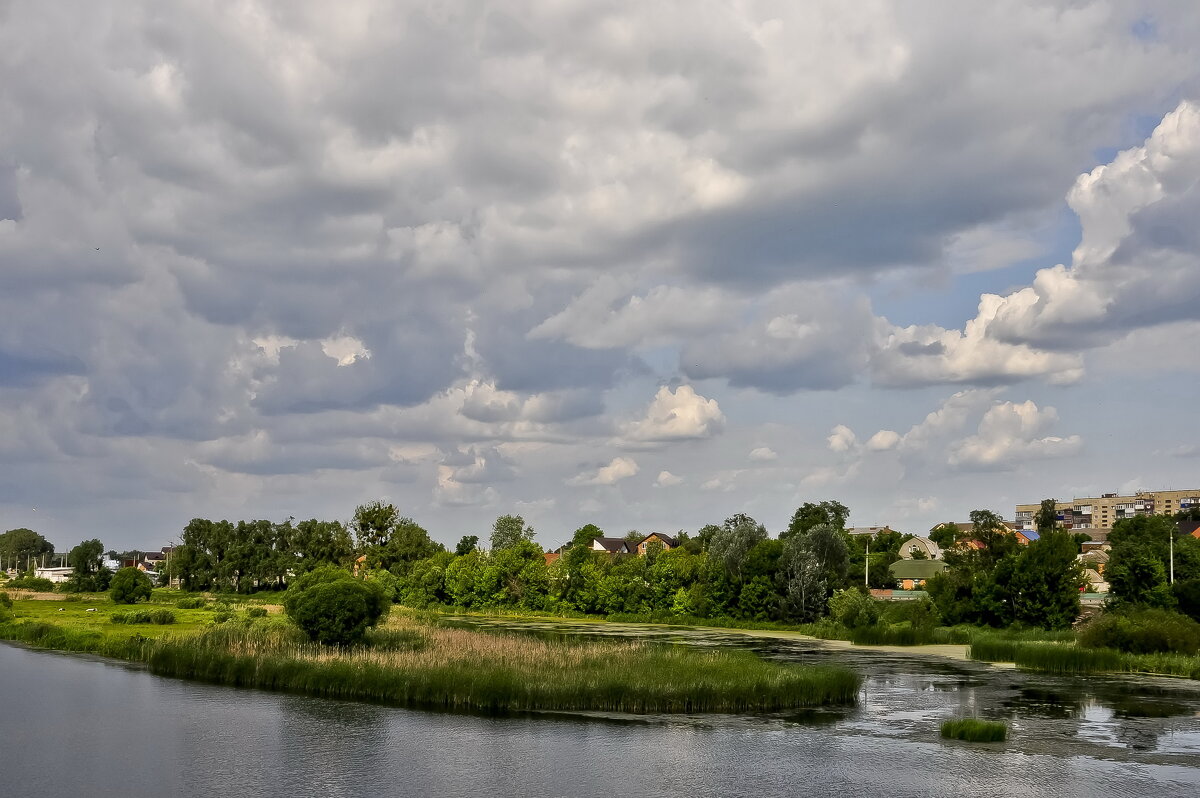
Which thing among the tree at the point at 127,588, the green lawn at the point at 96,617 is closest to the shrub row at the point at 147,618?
the green lawn at the point at 96,617

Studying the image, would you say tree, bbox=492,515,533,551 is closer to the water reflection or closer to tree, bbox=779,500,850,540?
tree, bbox=779,500,850,540

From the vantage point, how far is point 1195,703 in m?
Result: 44.5

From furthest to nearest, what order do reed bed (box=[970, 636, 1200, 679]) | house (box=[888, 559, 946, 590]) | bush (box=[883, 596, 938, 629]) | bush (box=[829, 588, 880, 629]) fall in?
house (box=[888, 559, 946, 590]) < bush (box=[883, 596, 938, 629]) < bush (box=[829, 588, 880, 629]) < reed bed (box=[970, 636, 1200, 679])

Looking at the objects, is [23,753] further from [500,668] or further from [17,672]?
[17,672]

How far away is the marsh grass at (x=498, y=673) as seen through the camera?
133ft

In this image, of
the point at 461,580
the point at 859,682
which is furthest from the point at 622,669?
the point at 461,580

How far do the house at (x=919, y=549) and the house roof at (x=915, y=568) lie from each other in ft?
29.2

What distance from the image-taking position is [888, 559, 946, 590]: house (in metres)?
156

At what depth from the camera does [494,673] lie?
140 feet

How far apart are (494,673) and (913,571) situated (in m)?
131

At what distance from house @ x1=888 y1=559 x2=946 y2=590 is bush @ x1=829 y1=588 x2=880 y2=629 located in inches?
2757

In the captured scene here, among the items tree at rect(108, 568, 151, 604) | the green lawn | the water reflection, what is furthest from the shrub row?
the water reflection

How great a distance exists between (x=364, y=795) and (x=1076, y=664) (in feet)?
159

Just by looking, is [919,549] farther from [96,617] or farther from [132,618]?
[96,617]
